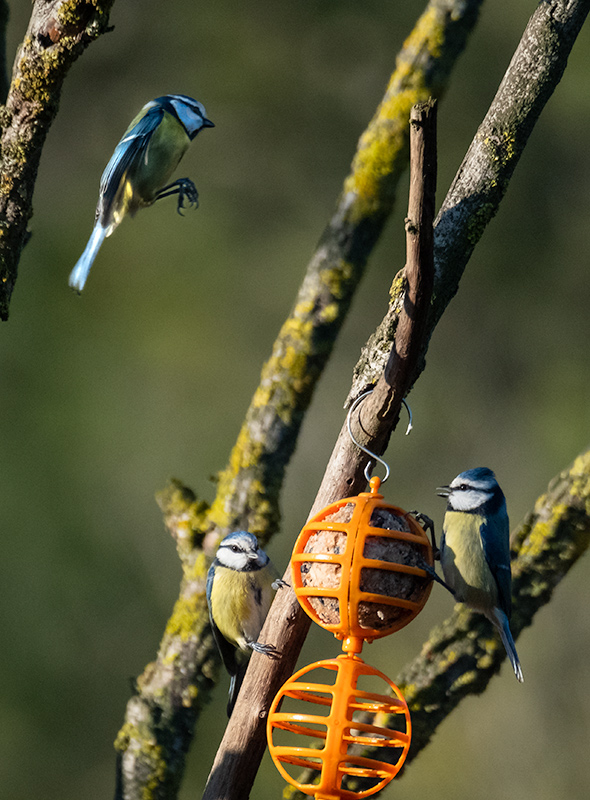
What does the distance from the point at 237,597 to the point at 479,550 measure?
717 mm

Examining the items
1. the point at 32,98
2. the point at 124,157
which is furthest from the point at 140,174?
the point at 32,98

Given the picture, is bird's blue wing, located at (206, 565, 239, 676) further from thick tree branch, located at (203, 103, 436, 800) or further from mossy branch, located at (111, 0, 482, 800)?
thick tree branch, located at (203, 103, 436, 800)

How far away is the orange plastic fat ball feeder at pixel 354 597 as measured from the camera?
1.68 meters

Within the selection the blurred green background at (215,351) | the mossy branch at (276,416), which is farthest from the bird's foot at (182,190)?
the blurred green background at (215,351)

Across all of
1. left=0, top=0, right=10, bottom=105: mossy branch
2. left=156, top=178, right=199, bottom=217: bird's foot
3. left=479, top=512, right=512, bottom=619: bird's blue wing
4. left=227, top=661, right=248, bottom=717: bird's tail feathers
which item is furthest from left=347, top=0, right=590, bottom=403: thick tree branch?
left=0, top=0, right=10, bottom=105: mossy branch

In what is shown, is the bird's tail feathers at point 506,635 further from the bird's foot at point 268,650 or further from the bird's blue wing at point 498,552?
the bird's foot at point 268,650

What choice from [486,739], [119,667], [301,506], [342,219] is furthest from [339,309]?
[119,667]

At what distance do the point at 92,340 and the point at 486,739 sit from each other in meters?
4.06

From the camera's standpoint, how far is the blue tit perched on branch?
2309 millimetres

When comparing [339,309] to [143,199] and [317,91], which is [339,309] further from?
[317,91]

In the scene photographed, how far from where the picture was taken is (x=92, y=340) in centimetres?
721

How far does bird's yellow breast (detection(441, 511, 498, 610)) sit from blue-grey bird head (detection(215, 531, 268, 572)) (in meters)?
0.55

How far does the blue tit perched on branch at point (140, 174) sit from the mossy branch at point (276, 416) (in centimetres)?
60

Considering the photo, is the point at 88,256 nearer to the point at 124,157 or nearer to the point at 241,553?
the point at 124,157
